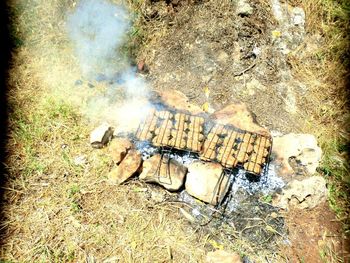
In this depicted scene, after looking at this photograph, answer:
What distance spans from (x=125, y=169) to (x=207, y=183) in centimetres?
110

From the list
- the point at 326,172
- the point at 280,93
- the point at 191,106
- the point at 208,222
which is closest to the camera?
the point at 208,222

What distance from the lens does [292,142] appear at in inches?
173

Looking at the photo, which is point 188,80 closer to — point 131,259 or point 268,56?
point 268,56

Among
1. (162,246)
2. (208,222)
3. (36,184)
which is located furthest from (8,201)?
(208,222)

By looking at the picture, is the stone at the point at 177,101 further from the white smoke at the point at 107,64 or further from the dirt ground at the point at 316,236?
the dirt ground at the point at 316,236

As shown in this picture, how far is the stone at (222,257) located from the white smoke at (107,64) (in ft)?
6.75

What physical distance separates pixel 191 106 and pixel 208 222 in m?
1.77

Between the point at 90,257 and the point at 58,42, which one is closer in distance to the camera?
the point at 90,257

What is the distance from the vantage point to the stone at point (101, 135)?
437 cm

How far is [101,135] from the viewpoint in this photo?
172 inches

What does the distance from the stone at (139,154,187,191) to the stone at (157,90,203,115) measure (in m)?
0.92

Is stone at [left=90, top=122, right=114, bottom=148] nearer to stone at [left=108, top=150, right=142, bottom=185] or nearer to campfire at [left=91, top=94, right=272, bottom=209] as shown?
campfire at [left=91, top=94, right=272, bottom=209]

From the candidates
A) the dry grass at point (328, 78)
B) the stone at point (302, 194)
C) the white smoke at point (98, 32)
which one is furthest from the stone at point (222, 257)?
the white smoke at point (98, 32)

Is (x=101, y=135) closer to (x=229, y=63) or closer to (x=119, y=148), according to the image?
(x=119, y=148)
